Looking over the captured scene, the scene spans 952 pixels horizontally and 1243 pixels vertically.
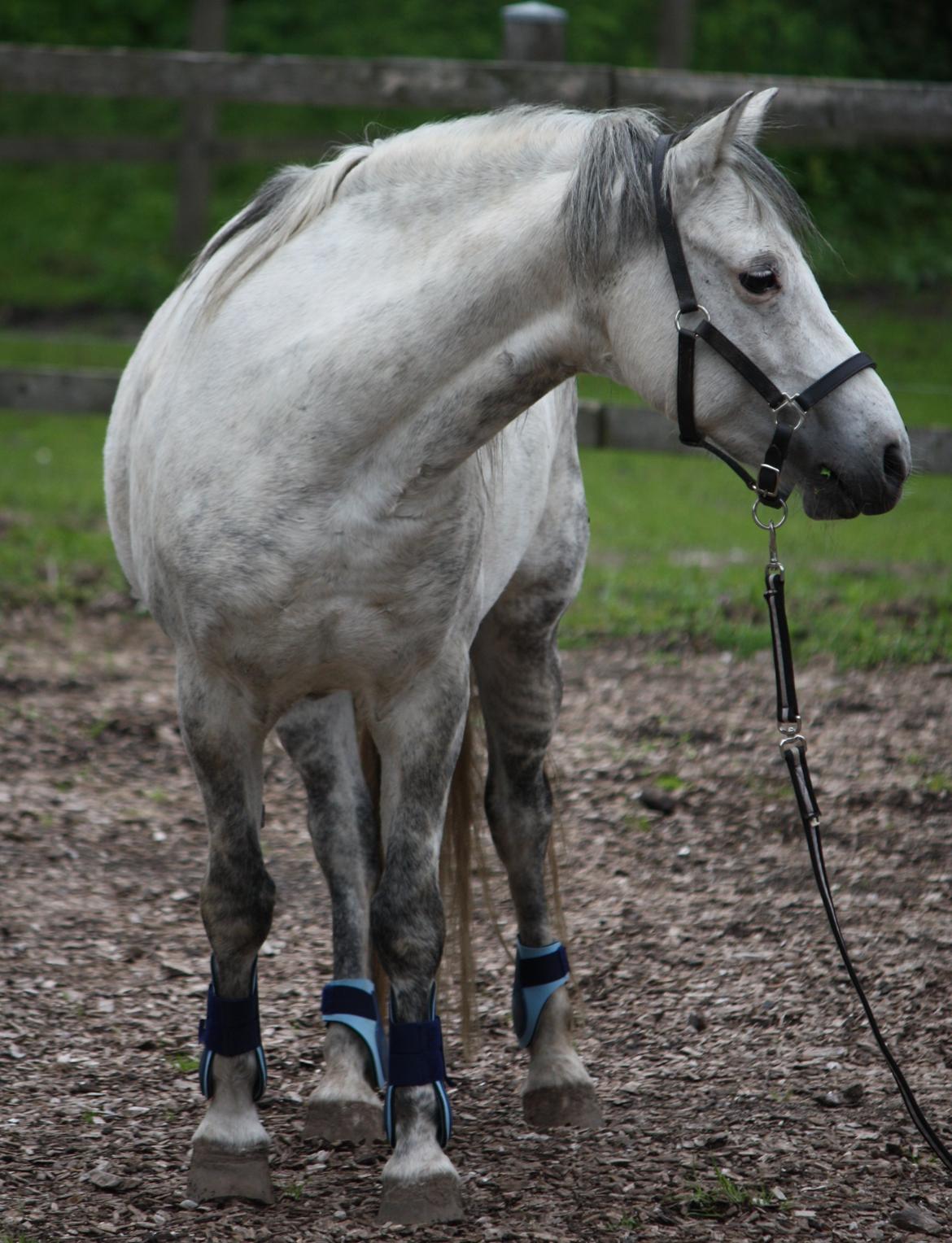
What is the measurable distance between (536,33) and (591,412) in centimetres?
185

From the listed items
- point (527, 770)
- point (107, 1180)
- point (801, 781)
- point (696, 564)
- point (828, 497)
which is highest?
point (828, 497)

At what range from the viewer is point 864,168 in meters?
15.0

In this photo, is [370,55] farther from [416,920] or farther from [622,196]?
[416,920]

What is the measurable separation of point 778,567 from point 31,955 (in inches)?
84.3

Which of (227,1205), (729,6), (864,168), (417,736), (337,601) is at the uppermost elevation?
(729,6)

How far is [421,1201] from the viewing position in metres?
2.48

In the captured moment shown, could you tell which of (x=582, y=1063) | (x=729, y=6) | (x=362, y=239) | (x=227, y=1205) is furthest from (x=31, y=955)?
(x=729, y=6)

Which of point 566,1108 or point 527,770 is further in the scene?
point 527,770

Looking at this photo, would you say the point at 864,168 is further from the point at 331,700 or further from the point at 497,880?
the point at 331,700

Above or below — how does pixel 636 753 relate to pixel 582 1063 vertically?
above

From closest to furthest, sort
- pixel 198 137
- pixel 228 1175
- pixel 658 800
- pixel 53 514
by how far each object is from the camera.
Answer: pixel 228 1175, pixel 658 800, pixel 53 514, pixel 198 137

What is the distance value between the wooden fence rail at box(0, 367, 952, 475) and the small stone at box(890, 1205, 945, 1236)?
3.68 m

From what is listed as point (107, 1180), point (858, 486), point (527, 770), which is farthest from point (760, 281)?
point (107, 1180)

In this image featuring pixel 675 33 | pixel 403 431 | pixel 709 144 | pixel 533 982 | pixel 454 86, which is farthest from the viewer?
pixel 675 33
